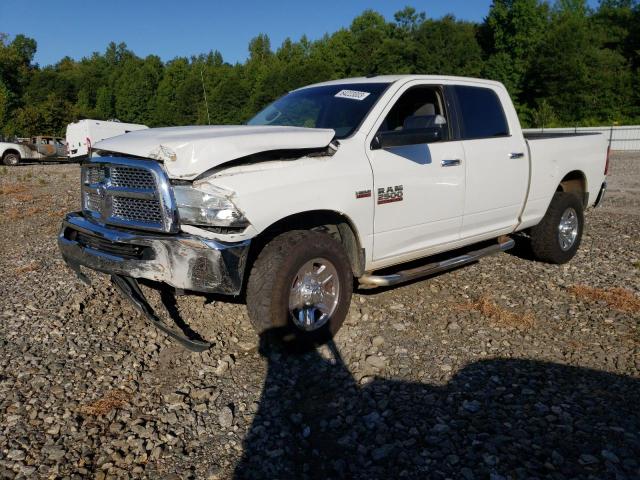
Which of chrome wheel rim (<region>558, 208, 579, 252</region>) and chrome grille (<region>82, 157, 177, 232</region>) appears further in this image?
chrome wheel rim (<region>558, 208, 579, 252</region>)

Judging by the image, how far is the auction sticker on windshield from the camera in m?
4.65

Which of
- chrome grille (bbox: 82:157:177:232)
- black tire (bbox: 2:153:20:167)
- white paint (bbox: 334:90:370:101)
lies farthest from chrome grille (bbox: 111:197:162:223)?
black tire (bbox: 2:153:20:167)

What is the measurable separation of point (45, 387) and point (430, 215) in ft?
10.1

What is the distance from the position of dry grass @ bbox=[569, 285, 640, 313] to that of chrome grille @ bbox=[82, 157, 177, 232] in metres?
3.86

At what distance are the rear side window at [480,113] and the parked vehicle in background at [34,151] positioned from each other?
996 inches

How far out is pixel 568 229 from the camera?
252 inches

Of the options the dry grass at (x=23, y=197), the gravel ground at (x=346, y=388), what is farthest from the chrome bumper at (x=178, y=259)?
the dry grass at (x=23, y=197)

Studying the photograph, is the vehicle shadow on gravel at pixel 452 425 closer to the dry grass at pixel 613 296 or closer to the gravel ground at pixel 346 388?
the gravel ground at pixel 346 388

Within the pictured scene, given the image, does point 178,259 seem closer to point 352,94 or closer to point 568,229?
point 352,94

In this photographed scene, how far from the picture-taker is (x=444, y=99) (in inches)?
196

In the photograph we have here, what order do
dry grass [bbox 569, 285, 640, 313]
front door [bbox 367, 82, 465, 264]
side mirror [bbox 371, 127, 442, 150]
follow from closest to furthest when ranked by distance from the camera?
side mirror [bbox 371, 127, 442, 150] → front door [bbox 367, 82, 465, 264] → dry grass [bbox 569, 285, 640, 313]

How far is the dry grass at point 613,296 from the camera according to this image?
15.9 ft

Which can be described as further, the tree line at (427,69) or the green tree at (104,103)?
the green tree at (104,103)

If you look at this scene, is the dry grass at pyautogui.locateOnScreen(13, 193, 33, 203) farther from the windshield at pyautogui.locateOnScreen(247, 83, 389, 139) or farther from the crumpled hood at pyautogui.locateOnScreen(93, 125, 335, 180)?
the crumpled hood at pyautogui.locateOnScreen(93, 125, 335, 180)
